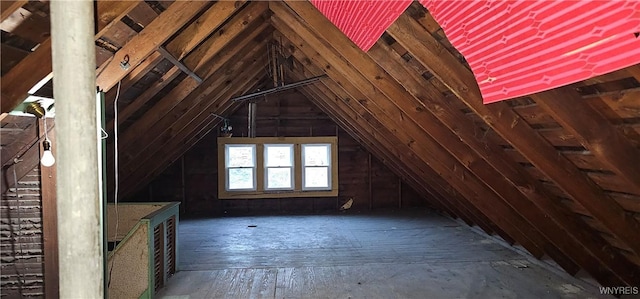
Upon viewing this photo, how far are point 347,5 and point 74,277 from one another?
1.32 meters

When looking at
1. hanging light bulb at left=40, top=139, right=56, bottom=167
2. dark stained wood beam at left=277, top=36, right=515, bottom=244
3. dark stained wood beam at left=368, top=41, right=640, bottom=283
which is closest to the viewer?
hanging light bulb at left=40, top=139, right=56, bottom=167

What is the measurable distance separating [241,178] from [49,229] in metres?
5.45

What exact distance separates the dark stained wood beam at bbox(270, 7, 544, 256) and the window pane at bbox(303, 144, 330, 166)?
4079 mm

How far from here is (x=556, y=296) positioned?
142 inches

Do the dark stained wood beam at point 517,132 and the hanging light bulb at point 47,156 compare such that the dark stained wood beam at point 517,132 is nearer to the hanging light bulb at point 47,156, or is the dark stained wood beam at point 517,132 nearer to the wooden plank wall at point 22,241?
the hanging light bulb at point 47,156

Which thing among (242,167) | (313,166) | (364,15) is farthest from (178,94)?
(313,166)

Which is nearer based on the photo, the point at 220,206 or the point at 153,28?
the point at 153,28

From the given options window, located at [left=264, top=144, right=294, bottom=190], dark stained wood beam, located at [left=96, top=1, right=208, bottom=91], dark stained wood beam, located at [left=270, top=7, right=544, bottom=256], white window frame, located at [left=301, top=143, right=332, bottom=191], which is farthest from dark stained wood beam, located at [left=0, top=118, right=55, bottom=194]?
white window frame, located at [left=301, top=143, right=332, bottom=191]

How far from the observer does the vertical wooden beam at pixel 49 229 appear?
239cm

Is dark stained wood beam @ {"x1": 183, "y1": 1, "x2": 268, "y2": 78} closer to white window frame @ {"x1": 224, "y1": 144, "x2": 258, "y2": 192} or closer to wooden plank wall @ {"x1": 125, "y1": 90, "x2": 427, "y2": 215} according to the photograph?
wooden plank wall @ {"x1": 125, "y1": 90, "x2": 427, "y2": 215}

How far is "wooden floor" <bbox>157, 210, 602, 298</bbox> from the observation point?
3736 millimetres

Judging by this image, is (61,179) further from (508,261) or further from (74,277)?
(508,261)

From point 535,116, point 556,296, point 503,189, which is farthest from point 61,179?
point 556,296

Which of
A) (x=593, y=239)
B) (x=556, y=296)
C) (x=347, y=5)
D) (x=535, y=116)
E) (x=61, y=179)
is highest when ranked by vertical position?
(x=347, y=5)
